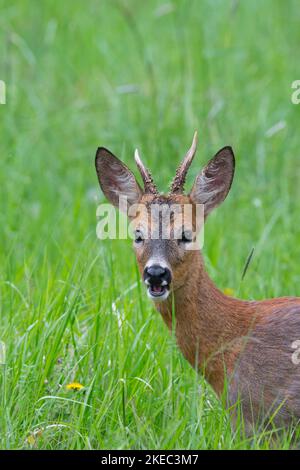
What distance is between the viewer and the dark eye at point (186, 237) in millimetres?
4633

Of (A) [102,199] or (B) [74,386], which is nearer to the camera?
(B) [74,386]

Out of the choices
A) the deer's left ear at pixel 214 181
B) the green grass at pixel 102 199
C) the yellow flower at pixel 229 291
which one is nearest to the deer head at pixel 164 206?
the deer's left ear at pixel 214 181

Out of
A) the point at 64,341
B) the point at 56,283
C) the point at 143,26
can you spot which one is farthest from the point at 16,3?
the point at 64,341

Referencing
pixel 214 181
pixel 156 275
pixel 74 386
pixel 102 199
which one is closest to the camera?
pixel 156 275

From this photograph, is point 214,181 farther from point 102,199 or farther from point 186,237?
point 102,199

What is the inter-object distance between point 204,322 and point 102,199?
249 centimetres

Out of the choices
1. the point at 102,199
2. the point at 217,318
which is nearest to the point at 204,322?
the point at 217,318

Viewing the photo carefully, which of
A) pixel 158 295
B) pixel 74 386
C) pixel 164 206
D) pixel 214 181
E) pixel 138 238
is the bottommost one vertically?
pixel 74 386

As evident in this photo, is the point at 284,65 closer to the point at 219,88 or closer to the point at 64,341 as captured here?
the point at 219,88

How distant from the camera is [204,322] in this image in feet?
15.4

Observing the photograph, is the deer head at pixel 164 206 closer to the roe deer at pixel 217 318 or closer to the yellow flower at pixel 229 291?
the roe deer at pixel 217 318

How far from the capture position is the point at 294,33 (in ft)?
30.4

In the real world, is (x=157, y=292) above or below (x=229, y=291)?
above

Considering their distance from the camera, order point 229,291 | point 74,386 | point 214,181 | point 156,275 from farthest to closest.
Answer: point 229,291
point 214,181
point 74,386
point 156,275
